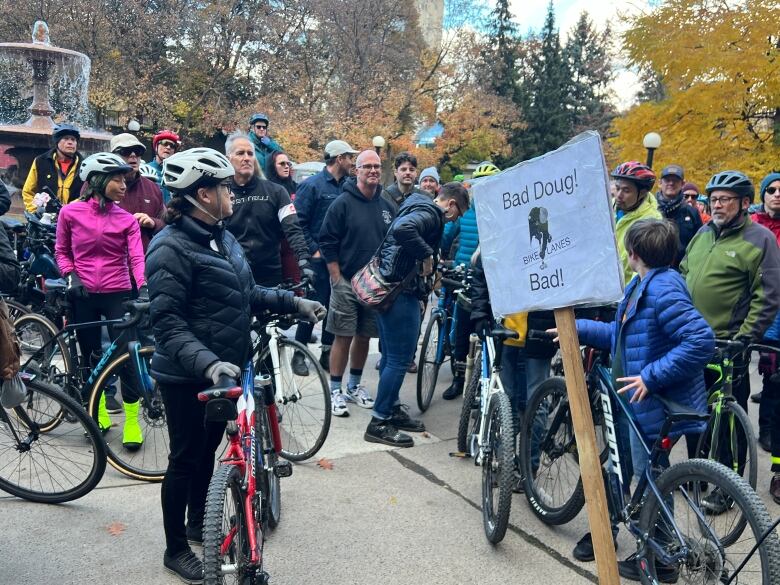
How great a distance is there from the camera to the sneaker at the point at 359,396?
6.23 m

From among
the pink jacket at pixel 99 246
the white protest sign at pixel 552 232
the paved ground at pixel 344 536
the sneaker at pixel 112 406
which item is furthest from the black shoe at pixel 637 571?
the sneaker at pixel 112 406

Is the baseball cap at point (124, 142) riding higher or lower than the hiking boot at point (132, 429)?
higher

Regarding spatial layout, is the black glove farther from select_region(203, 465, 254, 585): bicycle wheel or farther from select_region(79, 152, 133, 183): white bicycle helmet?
select_region(203, 465, 254, 585): bicycle wheel

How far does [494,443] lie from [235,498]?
1.66m

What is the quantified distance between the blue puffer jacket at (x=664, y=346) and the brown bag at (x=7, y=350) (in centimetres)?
297

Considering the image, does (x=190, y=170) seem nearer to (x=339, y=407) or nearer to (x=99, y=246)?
(x=99, y=246)

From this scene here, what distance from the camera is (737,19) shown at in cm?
1420

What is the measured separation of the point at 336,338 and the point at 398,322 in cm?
91

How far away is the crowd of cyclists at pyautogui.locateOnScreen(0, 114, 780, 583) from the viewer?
3.21 meters

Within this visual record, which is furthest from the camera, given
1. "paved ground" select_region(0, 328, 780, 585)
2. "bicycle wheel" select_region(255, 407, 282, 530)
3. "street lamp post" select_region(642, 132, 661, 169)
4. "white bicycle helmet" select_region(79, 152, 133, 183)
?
"street lamp post" select_region(642, 132, 661, 169)

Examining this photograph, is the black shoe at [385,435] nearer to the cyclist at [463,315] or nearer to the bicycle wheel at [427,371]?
the bicycle wheel at [427,371]

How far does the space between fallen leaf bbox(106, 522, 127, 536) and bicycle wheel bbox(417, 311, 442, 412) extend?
286 cm

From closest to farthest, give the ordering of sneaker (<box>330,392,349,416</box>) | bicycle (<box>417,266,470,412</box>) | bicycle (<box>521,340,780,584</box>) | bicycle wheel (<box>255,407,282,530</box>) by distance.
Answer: bicycle (<box>521,340,780,584</box>) < bicycle wheel (<box>255,407,282,530</box>) < sneaker (<box>330,392,349,416</box>) < bicycle (<box>417,266,470,412</box>)

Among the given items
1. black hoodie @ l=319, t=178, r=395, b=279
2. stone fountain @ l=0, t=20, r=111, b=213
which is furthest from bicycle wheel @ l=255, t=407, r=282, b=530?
stone fountain @ l=0, t=20, r=111, b=213
